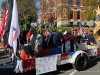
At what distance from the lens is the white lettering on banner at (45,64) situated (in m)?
6.50

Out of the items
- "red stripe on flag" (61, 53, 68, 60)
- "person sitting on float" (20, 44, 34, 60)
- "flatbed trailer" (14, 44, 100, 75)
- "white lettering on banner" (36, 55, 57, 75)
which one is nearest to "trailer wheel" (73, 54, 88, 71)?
"flatbed trailer" (14, 44, 100, 75)

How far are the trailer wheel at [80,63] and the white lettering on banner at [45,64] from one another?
3.11ft

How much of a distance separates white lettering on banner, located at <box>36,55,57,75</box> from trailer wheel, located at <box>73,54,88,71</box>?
948 millimetres

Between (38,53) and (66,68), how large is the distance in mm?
1738

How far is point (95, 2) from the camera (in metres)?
36.2

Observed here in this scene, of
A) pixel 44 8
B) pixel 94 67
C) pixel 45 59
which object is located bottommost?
pixel 94 67

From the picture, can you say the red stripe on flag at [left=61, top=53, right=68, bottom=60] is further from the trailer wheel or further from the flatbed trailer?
the trailer wheel

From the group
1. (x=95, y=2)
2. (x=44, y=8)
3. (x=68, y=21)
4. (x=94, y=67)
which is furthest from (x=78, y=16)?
(x=94, y=67)

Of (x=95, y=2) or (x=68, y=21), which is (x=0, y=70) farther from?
(x=68, y=21)

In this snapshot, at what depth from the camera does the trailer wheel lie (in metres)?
7.43

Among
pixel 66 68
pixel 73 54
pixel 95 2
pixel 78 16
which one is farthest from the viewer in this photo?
pixel 78 16

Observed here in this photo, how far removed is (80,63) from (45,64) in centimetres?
164

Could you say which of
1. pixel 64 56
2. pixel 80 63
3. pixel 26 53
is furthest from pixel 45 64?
pixel 80 63

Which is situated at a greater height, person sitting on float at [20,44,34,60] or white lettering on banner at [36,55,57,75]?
person sitting on float at [20,44,34,60]
